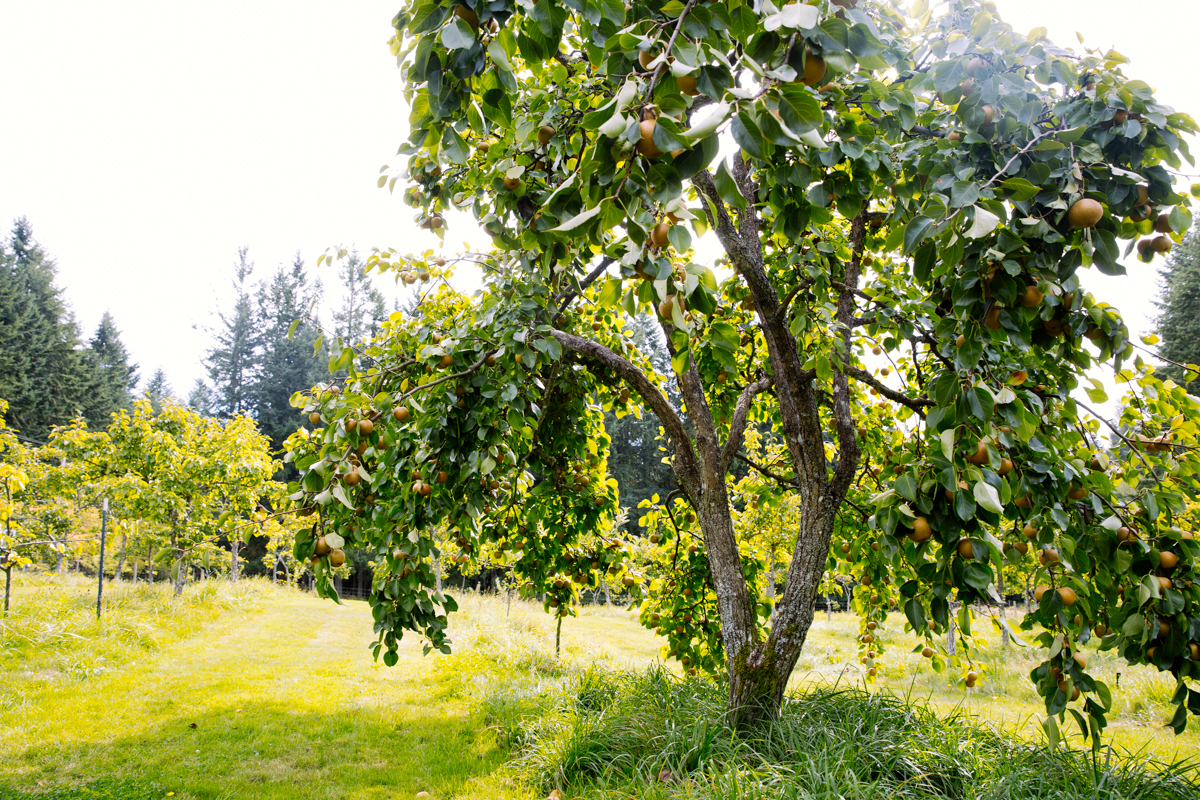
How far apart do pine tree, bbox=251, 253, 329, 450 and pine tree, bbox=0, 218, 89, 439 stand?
6.70 meters

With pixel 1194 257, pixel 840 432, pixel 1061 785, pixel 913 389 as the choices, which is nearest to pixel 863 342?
pixel 913 389

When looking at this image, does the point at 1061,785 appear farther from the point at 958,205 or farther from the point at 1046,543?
the point at 958,205

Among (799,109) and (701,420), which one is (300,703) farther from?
(799,109)

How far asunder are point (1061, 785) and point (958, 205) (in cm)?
304

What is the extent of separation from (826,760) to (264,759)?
389cm

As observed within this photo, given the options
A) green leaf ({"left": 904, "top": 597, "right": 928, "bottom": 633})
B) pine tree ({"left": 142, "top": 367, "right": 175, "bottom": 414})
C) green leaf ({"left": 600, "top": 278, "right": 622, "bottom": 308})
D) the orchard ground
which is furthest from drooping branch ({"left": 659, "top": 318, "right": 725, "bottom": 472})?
pine tree ({"left": 142, "top": 367, "right": 175, "bottom": 414})

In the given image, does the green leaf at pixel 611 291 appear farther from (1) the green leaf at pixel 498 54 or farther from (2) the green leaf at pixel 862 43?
(2) the green leaf at pixel 862 43

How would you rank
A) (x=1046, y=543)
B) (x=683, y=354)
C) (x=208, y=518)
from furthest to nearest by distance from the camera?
(x=208, y=518)
(x=1046, y=543)
(x=683, y=354)

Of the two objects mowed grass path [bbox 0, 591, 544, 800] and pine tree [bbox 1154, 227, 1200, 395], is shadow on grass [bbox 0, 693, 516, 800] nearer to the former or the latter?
mowed grass path [bbox 0, 591, 544, 800]

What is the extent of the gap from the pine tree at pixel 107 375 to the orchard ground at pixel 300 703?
65.6 ft

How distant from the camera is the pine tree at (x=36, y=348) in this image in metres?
22.5

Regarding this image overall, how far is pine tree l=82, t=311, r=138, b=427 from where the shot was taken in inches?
1017

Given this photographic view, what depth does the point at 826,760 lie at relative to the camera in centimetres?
265

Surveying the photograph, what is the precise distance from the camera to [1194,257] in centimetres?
1738
